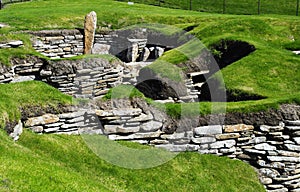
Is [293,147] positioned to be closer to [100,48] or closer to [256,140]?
[256,140]

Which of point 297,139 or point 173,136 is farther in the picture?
point 297,139

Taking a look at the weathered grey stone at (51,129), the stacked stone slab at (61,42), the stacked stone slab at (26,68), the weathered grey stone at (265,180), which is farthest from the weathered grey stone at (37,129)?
the stacked stone slab at (61,42)

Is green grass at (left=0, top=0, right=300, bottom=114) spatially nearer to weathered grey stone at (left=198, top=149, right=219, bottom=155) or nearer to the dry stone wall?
the dry stone wall

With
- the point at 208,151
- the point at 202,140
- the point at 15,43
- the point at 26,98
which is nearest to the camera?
the point at 26,98

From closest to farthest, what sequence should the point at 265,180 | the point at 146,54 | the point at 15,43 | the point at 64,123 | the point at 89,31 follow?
1. the point at 64,123
2. the point at 265,180
3. the point at 15,43
4. the point at 89,31
5. the point at 146,54

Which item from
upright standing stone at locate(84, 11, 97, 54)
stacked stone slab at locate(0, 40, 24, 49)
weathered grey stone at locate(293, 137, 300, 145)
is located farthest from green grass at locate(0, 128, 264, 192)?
upright standing stone at locate(84, 11, 97, 54)

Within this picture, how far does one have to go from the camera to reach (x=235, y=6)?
195 feet

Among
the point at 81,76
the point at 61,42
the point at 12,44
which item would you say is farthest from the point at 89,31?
the point at 81,76

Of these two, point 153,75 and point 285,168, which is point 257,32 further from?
point 285,168

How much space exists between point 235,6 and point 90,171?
51.9 meters

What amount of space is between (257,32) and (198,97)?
7.44 m

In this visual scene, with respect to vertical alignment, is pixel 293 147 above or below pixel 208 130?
below

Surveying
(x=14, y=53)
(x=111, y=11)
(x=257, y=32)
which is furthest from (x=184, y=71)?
(x=111, y=11)

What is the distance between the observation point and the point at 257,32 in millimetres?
25328
